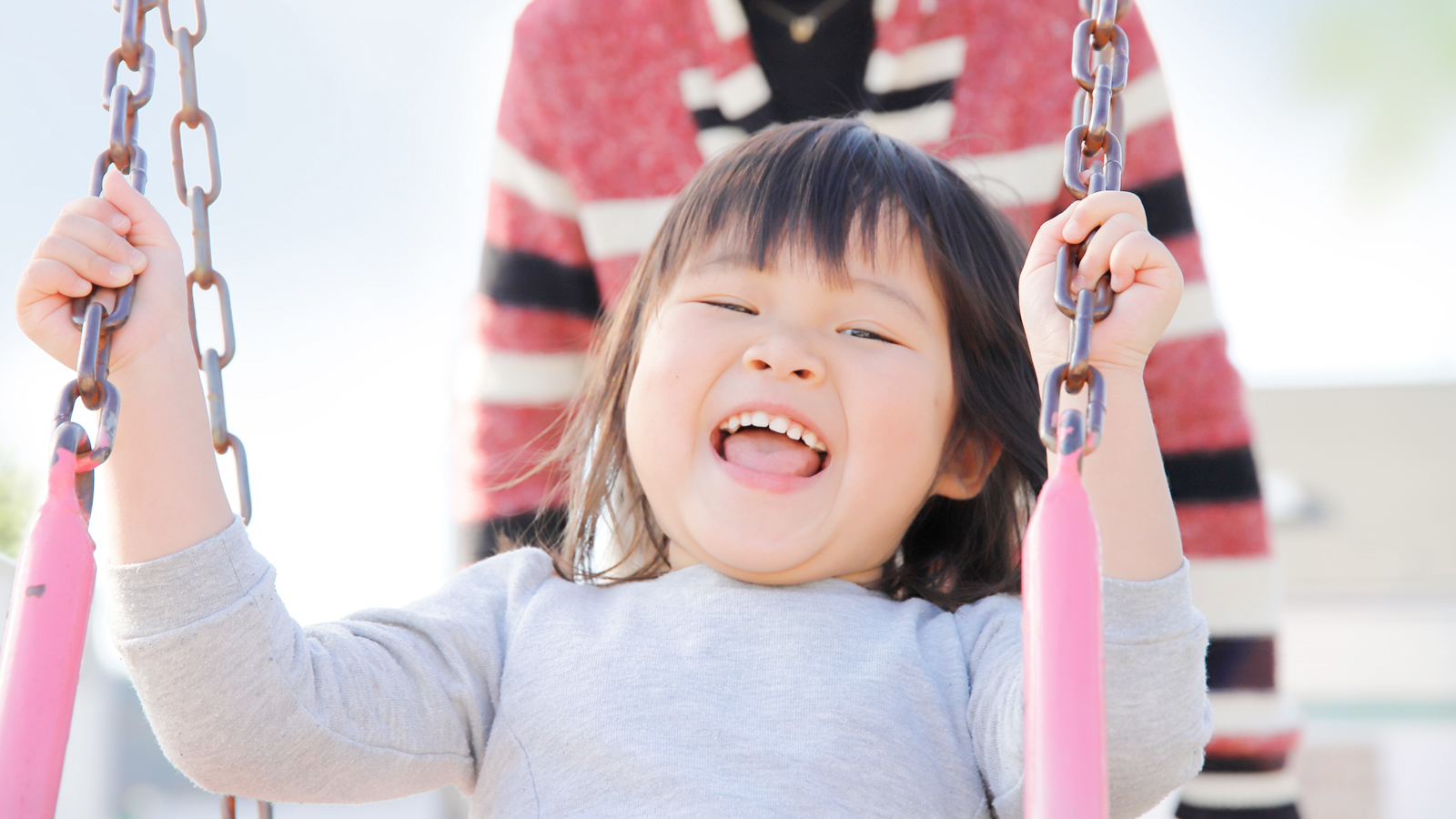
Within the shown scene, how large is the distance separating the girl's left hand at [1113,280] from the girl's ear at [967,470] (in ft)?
1.20

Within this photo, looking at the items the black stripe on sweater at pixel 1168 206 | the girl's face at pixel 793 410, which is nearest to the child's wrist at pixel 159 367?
the girl's face at pixel 793 410

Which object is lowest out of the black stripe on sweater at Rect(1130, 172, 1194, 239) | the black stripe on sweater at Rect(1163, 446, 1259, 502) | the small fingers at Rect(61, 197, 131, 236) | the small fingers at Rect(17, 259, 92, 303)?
the black stripe on sweater at Rect(1163, 446, 1259, 502)

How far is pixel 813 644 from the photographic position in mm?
1069

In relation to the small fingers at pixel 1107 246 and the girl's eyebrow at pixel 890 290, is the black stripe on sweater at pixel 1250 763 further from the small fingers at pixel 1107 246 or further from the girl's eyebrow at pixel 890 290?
the small fingers at pixel 1107 246

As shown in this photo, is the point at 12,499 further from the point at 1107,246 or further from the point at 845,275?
the point at 1107,246

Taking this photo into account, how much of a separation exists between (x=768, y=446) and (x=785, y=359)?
9 centimetres

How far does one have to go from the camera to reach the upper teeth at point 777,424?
42.7 inches

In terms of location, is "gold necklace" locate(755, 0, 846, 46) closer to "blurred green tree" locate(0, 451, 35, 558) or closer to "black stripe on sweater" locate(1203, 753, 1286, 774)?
"black stripe on sweater" locate(1203, 753, 1286, 774)

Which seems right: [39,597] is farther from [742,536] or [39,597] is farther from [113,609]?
[742,536]

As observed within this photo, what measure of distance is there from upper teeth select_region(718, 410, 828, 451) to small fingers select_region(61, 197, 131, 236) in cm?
48

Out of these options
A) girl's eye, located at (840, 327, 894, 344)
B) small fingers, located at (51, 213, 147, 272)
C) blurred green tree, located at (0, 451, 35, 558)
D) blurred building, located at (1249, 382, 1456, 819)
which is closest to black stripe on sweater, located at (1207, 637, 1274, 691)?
girl's eye, located at (840, 327, 894, 344)

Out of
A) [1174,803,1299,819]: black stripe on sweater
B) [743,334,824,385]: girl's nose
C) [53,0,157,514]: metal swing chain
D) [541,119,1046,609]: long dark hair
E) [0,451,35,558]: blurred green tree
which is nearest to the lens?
[53,0,157,514]: metal swing chain

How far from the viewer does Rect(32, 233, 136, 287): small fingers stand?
0.79m

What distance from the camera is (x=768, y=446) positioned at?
1.12m
